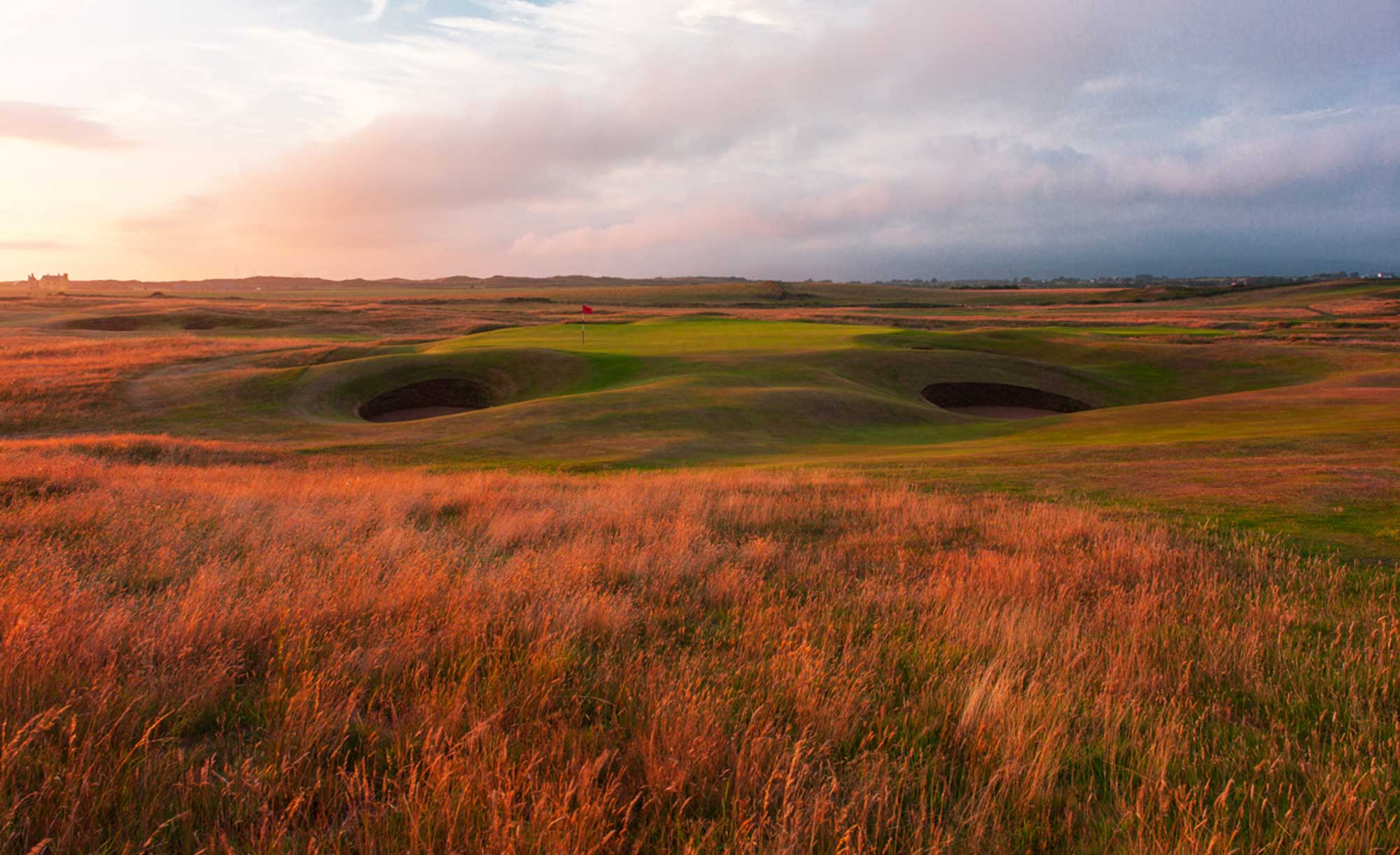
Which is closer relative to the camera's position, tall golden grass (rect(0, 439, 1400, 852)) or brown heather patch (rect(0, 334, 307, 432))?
tall golden grass (rect(0, 439, 1400, 852))

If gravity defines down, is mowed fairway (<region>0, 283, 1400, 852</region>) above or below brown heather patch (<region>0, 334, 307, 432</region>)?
below

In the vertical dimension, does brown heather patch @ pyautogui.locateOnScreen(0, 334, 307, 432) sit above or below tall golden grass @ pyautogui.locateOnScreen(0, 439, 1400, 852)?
above

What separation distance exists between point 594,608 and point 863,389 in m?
32.1

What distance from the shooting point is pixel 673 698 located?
13.9 ft

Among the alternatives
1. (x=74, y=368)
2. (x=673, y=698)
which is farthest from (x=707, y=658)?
(x=74, y=368)

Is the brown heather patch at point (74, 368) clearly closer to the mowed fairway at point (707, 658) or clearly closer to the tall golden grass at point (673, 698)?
the mowed fairway at point (707, 658)

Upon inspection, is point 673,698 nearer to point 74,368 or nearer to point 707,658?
point 707,658

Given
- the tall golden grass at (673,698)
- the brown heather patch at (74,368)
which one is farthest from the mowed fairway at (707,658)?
the brown heather patch at (74,368)

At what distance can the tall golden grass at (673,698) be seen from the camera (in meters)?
3.24

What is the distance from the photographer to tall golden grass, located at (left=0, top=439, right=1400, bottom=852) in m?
3.24

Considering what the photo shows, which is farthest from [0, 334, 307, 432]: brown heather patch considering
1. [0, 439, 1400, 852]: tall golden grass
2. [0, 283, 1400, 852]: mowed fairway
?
[0, 439, 1400, 852]: tall golden grass

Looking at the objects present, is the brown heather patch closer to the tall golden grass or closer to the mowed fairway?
the mowed fairway

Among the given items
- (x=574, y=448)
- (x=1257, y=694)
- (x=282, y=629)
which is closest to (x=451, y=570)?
(x=282, y=629)

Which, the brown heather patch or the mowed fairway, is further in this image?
the brown heather patch
